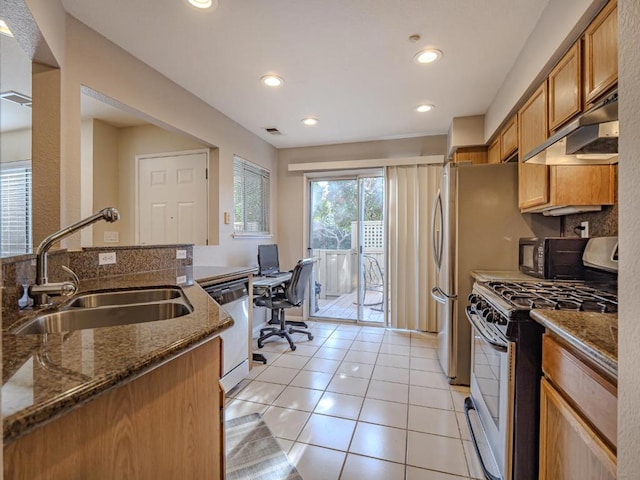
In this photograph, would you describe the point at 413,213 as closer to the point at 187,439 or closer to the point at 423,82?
the point at 423,82

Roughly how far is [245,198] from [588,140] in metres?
3.15

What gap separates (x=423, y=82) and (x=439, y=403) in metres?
2.48

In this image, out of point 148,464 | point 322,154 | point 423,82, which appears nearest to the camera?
point 148,464

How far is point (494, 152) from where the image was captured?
2.97 metres

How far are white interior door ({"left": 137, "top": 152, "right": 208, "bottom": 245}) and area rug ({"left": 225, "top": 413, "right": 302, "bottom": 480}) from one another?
1.84 metres

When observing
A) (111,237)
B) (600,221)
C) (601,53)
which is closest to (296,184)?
(111,237)

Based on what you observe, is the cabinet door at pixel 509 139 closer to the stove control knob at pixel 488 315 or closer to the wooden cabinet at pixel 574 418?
the stove control knob at pixel 488 315

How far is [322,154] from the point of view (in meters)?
4.29

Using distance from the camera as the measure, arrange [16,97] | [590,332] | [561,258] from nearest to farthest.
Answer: [590,332], [561,258], [16,97]

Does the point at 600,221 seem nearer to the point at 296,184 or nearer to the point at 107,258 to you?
the point at 107,258

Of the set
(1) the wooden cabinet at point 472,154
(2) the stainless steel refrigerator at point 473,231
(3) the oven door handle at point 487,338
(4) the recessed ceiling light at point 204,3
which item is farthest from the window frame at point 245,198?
(3) the oven door handle at point 487,338

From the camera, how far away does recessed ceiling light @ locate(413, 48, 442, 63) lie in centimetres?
211

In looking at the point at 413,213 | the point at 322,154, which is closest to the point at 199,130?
the point at 322,154

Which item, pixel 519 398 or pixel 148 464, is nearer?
pixel 148 464
